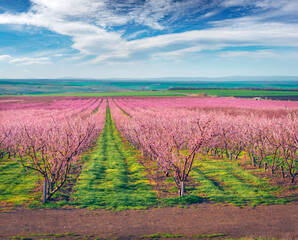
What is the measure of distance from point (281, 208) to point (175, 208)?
199 inches

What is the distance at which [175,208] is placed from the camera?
10719 mm

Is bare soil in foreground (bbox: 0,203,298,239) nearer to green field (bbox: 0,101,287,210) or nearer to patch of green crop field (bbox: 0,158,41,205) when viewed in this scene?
green field (bbox: 0,101,287,210)

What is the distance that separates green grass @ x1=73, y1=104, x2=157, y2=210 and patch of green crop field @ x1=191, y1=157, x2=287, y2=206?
3310 millimetres

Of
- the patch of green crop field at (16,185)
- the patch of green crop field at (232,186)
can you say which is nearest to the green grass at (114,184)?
the patch of green crop field at (16,185)

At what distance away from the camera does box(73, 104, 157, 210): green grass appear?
36.5 feet

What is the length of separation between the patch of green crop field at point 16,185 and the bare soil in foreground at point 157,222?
51.6 inches

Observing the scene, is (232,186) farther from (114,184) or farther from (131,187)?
(114,184)

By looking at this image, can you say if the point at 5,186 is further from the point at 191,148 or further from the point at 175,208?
the point at 191,148

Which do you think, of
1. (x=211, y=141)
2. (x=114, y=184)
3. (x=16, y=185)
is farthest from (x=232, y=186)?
(x=16, y=185)

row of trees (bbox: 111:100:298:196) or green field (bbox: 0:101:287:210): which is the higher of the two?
row of trees (bbox: 111:100:298:196)

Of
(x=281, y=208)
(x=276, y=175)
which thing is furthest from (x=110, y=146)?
(x=281, y=208)

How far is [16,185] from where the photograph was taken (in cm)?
1323

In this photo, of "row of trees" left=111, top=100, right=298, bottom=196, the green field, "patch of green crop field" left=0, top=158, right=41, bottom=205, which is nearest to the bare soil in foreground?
the green field

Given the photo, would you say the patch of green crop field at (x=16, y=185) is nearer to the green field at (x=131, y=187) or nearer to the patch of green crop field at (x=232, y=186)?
the green field at (x=131, y=187)
